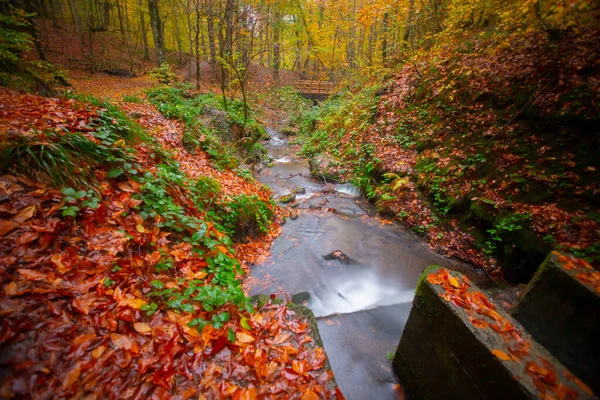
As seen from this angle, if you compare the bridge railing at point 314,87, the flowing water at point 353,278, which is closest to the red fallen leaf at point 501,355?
the flowing water at point 353,278

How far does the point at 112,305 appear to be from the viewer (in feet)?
7.29

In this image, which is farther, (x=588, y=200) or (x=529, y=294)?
(x=588, y=200)

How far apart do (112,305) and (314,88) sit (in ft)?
83.5

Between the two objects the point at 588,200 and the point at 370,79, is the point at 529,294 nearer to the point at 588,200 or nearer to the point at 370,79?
the point at 588,200

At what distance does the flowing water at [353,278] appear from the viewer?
144 inches

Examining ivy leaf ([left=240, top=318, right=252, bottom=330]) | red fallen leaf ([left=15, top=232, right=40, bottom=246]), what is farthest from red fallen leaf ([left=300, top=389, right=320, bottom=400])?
red fallen leaf ([left=15, top=232, right=40, bottom=246])

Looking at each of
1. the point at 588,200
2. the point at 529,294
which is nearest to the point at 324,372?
the point at 529,294

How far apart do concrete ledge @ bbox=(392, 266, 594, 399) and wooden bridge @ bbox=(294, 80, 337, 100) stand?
2362 centimetres

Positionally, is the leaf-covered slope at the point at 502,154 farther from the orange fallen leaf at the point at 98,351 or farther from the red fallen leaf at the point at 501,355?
the orange fallen leaf at the point at 98,351

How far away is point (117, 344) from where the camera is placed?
2.01 meters

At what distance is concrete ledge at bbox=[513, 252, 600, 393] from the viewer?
2.52 metres

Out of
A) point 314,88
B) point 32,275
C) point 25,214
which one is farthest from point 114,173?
point 314,88

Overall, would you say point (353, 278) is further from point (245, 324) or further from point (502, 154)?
point (502, 154)

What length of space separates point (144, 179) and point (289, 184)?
7.21 m
